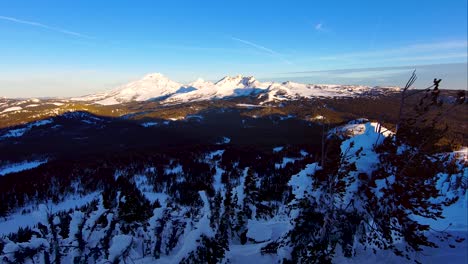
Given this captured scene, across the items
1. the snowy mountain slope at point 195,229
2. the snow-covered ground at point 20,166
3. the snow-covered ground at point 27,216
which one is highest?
the snowy mountain slope at point 195,229

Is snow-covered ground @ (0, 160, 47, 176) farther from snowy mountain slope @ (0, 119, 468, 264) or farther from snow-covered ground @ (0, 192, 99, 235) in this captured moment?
snowy mountain slope @ (0, 119, 468, 264)

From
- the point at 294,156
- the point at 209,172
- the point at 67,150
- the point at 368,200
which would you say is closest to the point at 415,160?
the point at 368,200

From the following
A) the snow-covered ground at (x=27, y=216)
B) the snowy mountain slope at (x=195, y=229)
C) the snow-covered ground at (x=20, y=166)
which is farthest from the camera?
the snow-covered ground at (x=20, y=166)

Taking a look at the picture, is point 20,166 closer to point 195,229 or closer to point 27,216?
point 27,216

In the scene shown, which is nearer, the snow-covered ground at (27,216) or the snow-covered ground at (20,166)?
the snow-covered ground at (27,216)

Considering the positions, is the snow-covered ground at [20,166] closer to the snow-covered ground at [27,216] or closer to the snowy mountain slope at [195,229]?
the snow-covered ground at [27,216]

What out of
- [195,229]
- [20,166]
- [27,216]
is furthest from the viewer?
[20,166]

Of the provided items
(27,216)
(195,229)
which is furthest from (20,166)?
(195,229)

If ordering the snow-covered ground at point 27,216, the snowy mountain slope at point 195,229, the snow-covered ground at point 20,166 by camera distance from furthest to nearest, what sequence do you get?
the snow-covered ground at point 20,166
the snow-covered ground at point 27,216
the snowy mountain slope at point 195,229

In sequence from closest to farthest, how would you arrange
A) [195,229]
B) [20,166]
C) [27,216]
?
[195,229], [27,216], [20,166]

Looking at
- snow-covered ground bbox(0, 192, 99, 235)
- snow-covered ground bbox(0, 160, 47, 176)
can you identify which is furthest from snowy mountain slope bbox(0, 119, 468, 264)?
snow-covered ground bbox(0, 160, 47, 176)

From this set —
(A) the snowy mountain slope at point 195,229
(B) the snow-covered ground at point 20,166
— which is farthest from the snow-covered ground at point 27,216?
(B) the snow-covered ground at point 20,166

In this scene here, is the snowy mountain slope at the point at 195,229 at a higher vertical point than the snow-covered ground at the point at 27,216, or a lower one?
higher
